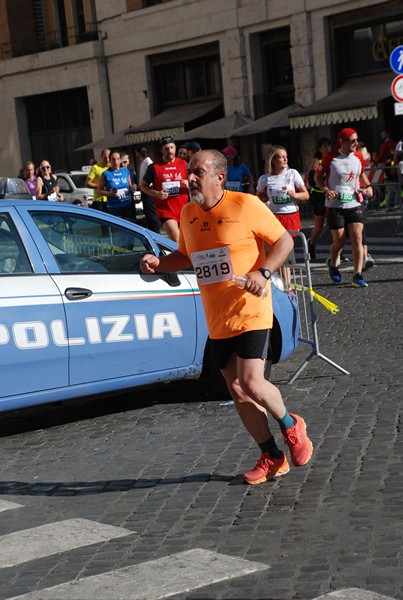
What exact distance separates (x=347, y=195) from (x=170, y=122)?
24.4 m

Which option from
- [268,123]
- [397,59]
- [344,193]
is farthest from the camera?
[268,123]

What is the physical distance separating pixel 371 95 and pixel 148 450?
81.0ft

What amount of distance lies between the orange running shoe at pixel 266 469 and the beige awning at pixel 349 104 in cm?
2443

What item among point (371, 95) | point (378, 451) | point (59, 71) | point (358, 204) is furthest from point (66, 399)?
point (59, 71)

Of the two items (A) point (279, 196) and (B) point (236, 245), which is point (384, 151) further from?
(B) point (236, 245)

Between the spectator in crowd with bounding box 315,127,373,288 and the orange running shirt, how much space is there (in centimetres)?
806

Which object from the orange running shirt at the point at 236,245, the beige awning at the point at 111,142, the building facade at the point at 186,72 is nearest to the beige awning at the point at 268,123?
the building facade at the point at 186,72

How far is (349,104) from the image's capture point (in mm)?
30891

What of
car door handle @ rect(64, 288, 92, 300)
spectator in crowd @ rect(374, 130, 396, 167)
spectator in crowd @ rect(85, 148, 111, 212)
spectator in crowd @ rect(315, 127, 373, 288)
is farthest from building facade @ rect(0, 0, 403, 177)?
car door handle @ rect(64, 288, 92, 300)

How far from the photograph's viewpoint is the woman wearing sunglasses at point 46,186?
21594 millimetres

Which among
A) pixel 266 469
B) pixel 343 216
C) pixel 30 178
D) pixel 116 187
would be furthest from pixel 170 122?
pixel 266 469

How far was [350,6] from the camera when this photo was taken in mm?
32688

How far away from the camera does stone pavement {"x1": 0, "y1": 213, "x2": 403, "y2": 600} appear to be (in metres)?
4.94

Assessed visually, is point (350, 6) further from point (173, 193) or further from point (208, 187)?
point (208, 187)
